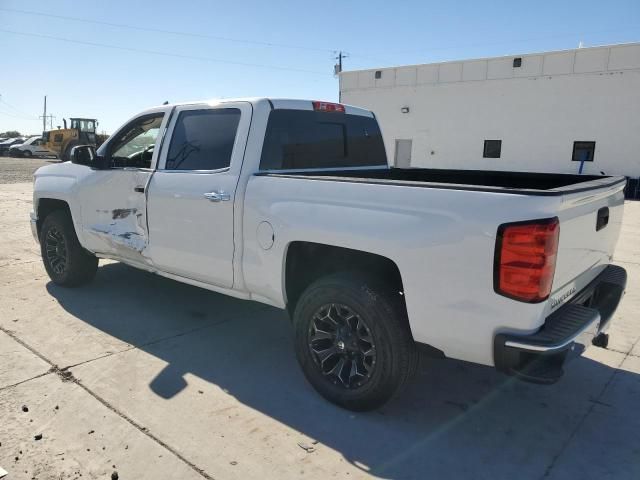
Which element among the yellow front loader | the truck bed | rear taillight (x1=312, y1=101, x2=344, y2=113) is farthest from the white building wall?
rear taillight (x1=312, y1=101, x2=344, y2=113)

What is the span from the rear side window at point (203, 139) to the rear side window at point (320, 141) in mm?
320

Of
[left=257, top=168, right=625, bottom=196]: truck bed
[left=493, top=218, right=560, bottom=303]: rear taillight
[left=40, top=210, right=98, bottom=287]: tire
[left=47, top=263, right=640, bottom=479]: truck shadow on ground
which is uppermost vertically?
[left=257, top=168, right=625, bottom=196]: truck bed

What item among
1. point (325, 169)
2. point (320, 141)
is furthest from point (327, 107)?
point (325, 169)

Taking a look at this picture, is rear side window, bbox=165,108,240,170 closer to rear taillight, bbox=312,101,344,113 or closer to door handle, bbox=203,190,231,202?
door handle, bbox=203,190,231,202

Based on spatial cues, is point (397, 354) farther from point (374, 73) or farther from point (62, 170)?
point (374, 73)

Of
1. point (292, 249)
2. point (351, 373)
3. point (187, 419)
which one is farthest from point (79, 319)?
point (351, 373)

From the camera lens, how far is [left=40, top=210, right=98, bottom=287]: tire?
534 centimetres

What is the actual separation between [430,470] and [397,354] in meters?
0.62

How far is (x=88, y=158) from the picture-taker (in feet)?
15.8

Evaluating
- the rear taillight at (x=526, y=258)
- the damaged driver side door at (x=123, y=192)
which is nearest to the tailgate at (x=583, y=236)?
the rear taillight at (x=526, y=258)

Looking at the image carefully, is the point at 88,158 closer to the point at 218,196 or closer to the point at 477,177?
the point at 218,196

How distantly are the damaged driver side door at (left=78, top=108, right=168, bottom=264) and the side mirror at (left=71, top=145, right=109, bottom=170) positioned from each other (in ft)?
0.19

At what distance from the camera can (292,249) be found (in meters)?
3.44

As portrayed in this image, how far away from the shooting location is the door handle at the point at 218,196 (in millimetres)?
3684
